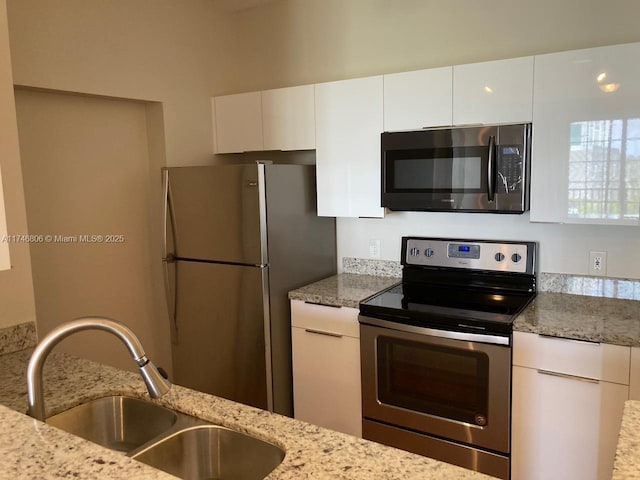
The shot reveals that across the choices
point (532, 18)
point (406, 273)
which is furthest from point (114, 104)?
point (532, 18)

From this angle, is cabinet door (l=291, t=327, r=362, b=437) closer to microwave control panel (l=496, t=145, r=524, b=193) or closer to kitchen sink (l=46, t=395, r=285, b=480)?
microwave control panel (l=496, t=145, r=524, b=193)

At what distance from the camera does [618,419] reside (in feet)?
6.84

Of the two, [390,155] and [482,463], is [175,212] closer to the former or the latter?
[390,155]

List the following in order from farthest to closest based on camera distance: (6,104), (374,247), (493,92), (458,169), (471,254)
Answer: (374,247), (471,254), (458,169), (493,92), (6,104)

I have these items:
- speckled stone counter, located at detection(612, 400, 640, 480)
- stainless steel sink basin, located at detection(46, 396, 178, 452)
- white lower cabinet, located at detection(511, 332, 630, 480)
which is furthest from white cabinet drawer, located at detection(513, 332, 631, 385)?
stainless steel sink basin, located at detection(46, 396, 178, 452)

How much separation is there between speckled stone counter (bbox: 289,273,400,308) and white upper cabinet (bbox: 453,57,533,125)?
3.26ft

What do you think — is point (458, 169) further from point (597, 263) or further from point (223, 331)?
point (223, 331)

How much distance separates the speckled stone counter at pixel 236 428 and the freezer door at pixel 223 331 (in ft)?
4.36

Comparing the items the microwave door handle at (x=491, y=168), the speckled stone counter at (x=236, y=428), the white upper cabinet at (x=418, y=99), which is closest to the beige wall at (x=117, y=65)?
the speckled stone counter at (x=236, y=428)


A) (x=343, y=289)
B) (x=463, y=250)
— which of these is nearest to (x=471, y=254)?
(x=463, y=250)

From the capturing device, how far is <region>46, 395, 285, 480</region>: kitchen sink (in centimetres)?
134

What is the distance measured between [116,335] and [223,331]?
1.89 metres

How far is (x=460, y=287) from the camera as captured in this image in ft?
9.70

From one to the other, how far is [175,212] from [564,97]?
210cm
